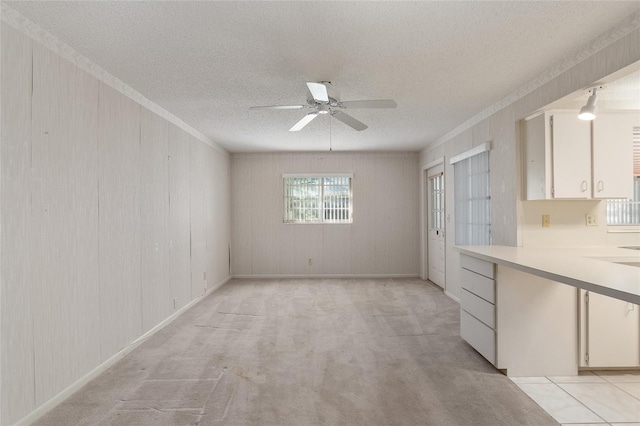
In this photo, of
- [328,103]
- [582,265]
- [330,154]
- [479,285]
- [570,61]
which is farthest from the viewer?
[330,154]

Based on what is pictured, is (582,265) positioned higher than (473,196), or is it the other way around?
(473,196)

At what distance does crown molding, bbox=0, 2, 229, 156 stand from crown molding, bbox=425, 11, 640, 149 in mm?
3647

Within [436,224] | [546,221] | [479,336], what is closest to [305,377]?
[479,336]

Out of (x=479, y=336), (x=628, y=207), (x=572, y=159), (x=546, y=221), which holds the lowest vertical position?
(x=479, y=336)

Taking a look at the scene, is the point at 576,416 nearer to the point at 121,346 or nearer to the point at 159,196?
the point at 121,346

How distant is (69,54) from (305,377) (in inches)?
115

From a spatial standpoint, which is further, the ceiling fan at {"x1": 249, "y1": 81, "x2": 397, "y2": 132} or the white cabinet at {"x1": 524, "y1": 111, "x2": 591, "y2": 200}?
the white cabinet at {"x1": 524, "y1": 111, "x2": 591, "y2": 200}

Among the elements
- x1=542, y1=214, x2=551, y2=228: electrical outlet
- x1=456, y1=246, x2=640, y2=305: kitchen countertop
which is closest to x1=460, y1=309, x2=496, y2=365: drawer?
x1=456, y1=246, x2=640, y2=305: kitchen countertop

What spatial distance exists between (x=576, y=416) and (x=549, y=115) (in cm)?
237

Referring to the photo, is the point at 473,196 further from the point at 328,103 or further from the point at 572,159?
the point at 328,103

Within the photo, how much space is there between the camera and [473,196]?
4.94 m

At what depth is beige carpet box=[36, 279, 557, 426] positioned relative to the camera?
7.89 feet

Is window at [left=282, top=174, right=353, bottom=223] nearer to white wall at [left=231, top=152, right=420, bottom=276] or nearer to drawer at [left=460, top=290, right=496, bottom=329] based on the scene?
white wall at [left=231, top=152, right=420, bottom=276]

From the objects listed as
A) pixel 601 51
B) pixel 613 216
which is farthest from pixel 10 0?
pixel 613 216
